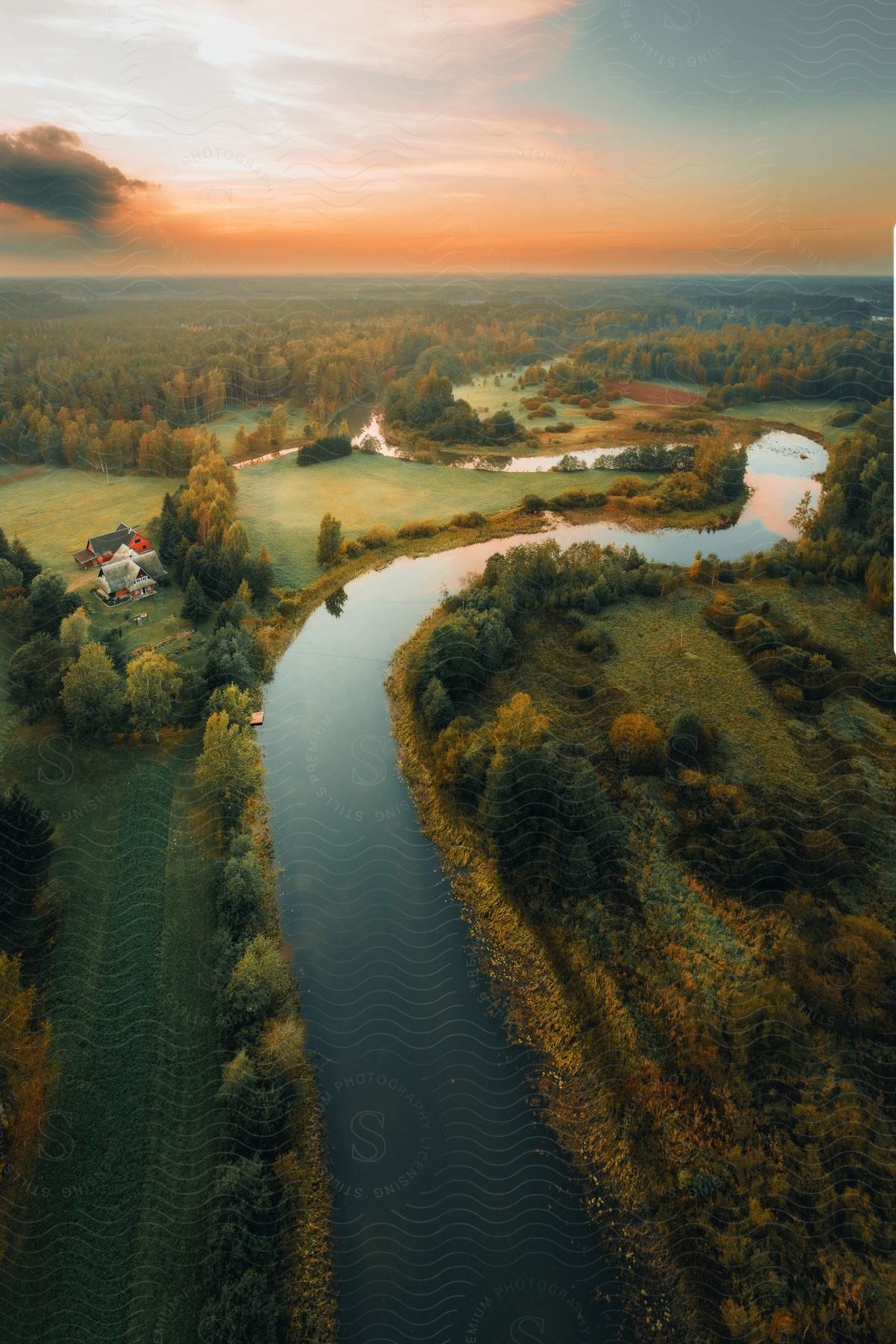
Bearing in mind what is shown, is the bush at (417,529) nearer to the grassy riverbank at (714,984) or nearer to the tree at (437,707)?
the grassy riverbank at (714,984)

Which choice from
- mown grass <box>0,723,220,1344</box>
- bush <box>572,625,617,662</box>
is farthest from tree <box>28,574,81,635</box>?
bush <box>572,625,617,662</box>

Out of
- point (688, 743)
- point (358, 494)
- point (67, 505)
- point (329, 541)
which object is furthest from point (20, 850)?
point (358, 494)

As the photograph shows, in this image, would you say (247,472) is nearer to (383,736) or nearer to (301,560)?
(301,560)

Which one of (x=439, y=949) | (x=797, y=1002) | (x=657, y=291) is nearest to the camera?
(x=797, y=1002)

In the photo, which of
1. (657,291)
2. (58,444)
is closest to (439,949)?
(58,444)

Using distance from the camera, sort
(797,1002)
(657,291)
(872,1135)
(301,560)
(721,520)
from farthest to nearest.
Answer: (657,291) → (721,520) → (301,560) → (797,1002) → (872,1135)

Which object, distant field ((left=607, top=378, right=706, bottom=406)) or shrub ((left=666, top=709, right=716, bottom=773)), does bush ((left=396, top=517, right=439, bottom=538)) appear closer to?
shrub ((left=666, top=709, right=716, bottom=773))

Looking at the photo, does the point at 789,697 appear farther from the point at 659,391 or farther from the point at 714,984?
the point at 659,391
